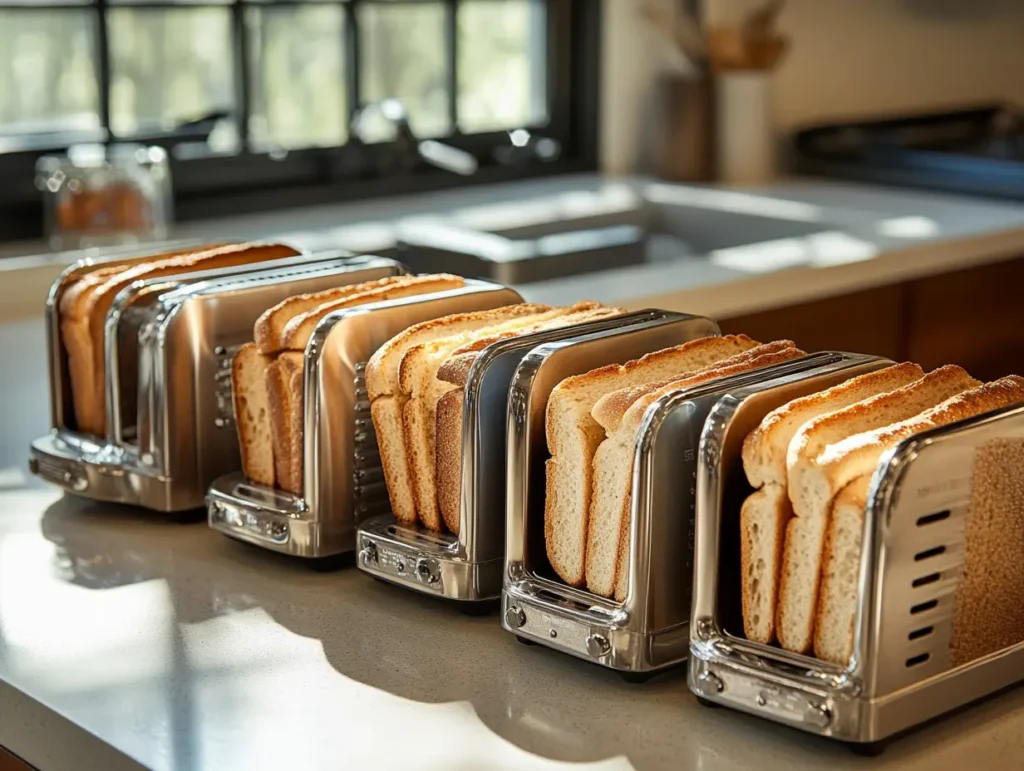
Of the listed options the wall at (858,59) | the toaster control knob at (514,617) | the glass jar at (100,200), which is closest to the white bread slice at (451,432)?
the toaster control knob at (514,617)

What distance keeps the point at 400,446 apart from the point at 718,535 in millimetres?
319

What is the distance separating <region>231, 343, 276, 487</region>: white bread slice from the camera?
1282 millimetres

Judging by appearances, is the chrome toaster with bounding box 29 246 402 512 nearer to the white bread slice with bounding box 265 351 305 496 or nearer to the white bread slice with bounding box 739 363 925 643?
Answer: the white bread slice with bounding box 265 351 305 496

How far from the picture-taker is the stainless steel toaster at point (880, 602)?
88 centimetres

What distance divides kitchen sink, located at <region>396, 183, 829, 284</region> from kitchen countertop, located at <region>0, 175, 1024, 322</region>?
0.04 ft

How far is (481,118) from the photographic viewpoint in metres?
3.29

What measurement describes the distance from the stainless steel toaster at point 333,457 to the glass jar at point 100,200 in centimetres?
127

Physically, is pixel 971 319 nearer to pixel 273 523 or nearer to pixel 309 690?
pixel 273 523

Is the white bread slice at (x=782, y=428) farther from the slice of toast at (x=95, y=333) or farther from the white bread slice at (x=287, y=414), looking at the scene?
the slice of toast at (x=95, y=333)

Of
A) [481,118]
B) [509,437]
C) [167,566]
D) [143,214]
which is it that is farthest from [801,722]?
[481,118]

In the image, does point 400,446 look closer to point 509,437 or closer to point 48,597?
point 509,437

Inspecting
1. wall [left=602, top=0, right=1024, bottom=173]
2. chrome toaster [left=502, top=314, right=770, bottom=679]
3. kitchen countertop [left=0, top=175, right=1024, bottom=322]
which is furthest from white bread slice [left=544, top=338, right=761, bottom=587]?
wall [left=602, top=0, right=1024, bottom=173]

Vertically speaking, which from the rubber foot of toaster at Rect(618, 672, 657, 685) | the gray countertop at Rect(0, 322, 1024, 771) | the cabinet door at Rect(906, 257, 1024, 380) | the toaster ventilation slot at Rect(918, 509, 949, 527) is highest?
the toaster ventilation slot at Rect(918, 509, 949, 527)

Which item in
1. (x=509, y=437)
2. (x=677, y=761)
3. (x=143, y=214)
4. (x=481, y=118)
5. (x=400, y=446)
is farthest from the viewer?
(x=481, y=118)
